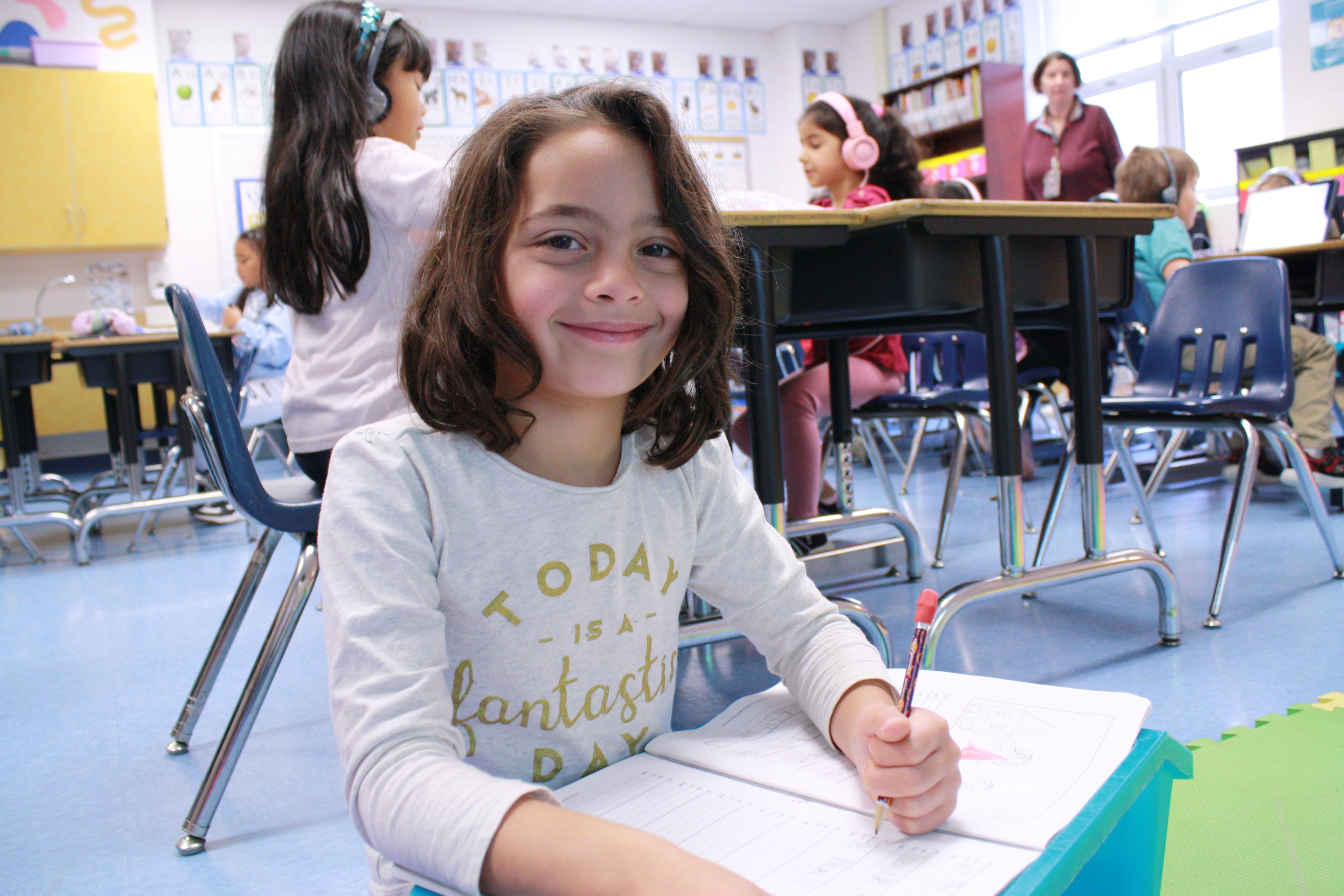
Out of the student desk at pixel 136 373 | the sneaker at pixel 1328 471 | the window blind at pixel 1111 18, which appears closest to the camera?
the sneaker at pixel 1328 471

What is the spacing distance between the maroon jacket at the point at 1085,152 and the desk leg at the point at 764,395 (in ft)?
11.5

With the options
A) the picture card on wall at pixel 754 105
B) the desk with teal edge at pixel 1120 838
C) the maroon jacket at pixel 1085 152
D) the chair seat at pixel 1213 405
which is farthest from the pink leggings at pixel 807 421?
the picture card on wall at pixel 754 105

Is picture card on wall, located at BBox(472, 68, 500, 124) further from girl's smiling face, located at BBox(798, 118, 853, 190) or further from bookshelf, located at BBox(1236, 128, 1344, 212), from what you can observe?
girl's smiling face, located at BBox(798, 118, 853, 190)

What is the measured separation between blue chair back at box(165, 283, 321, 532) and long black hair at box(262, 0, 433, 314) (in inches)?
6.5

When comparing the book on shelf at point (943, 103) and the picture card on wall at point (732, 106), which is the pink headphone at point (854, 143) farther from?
the picture card on wall at point (732, 106)

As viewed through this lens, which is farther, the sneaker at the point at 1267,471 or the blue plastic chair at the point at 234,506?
the sneaker at the point at 1267,471

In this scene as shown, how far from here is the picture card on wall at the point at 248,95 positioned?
6.11 m

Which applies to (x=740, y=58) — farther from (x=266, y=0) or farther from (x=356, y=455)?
(x=356, y=455)

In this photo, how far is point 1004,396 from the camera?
153cm

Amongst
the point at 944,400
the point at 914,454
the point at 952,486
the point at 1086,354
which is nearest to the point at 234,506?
the point at 1086,354

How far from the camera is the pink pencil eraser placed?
51 cm

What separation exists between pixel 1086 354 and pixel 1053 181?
332cm

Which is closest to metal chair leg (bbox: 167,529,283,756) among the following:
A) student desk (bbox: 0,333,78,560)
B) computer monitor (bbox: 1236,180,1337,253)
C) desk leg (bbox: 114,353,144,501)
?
student desk (bbox: 0,333,78,560)

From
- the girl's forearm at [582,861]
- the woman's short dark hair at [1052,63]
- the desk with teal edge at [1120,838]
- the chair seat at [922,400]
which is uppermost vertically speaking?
the woman's short dark hair at [1052,63]
